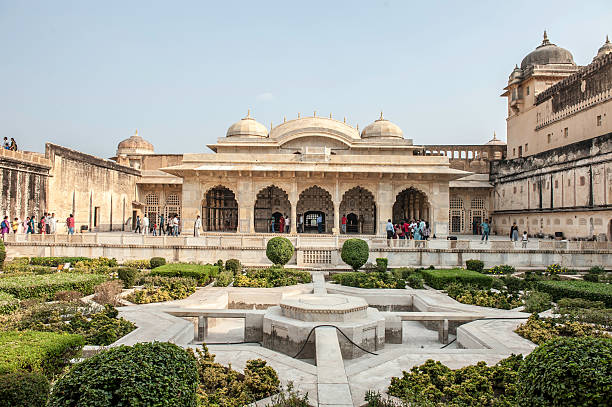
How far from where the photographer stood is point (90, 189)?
23.8 metres

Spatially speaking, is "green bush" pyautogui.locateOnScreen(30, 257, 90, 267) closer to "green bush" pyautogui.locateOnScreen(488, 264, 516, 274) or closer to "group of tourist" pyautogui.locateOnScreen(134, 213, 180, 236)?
"group of tourist" pyautogui.locateOnScreen(134, 213, 180, 236)

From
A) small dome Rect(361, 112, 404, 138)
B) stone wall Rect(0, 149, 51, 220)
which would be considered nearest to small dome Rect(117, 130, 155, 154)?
stone wall Rect(0, 149, 51, 220)

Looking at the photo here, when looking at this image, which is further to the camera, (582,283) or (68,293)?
(582,283)

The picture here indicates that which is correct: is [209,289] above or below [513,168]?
below

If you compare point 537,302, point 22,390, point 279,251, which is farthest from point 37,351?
point 279,251

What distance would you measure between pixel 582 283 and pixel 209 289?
Result: 8810 millimetres

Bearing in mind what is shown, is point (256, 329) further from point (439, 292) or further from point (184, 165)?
point (184, 165)

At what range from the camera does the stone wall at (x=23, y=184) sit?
18422 mm

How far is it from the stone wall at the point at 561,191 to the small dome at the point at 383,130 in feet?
22.7

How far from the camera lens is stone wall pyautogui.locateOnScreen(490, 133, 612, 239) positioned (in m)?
18.2

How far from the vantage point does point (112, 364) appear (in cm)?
313

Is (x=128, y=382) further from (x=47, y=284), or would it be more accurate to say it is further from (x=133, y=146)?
(x=133, y=146)

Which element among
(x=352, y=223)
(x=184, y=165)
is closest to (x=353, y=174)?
(x=352, y=223)

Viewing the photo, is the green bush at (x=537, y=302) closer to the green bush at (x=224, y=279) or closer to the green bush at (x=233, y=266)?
the green bush at (x=224, y=279)
